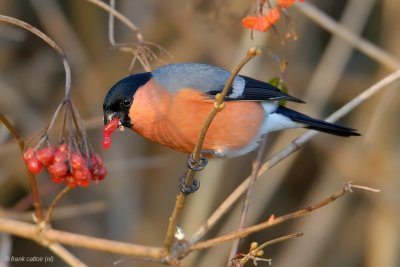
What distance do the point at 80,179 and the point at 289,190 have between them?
3110 millimetres

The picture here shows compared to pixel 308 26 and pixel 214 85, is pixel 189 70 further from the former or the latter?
pixel 308 26

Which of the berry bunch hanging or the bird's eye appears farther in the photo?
the bird's eye

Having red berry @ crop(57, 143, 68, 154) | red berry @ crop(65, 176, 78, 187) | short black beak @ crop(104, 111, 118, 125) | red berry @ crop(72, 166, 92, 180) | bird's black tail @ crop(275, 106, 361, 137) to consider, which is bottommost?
red berry @ crop(65, 176, 78, 187)

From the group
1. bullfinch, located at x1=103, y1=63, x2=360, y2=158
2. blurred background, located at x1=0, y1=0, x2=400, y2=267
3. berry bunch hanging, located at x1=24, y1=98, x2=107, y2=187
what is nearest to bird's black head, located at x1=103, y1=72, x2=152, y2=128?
bullfinch, located at x1=103, y1=63, x2=360, y2=158

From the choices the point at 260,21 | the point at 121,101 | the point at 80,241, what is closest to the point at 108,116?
the point at 121,101

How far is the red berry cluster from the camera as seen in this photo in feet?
6.88

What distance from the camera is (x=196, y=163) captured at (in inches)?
86.4

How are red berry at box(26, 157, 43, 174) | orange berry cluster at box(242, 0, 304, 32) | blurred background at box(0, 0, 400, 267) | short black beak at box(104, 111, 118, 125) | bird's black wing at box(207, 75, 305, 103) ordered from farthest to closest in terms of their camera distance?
blurred background at box(0, 0, 400, 267)
bird's black wing at box(207, 75, 305, 103)
short black beak at box(104, 111, 118, 125)
orange berry cluster at box(242, 0, 304, 32)
red berry at box(26, 157, 43, 174)

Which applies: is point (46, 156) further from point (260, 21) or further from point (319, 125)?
point (319, 125)

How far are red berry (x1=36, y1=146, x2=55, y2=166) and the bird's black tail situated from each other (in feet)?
4.03

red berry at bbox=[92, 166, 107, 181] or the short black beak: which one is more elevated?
the short black beak

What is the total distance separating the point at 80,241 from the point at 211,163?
5.83 feet

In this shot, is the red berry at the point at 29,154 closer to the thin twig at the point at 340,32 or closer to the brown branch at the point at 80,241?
the brown branch at the point at 80,241

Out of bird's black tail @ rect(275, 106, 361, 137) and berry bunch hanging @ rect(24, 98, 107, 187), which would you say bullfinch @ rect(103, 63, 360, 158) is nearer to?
bird's black tail @ rect(275, 106, 361, 137)
